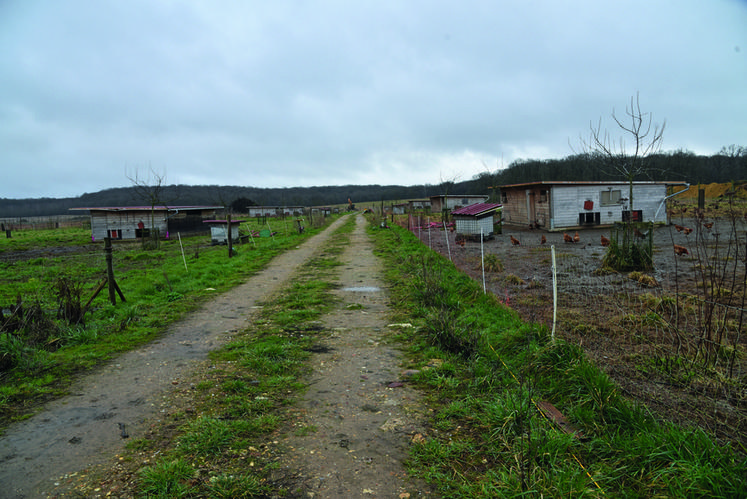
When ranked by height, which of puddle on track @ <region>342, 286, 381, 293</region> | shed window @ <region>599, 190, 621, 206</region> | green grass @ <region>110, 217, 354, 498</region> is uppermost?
shed window @ <region>599, 190, 621, 206</region>

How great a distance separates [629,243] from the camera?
11625 mm

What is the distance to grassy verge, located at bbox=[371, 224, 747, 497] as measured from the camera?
277 centimetres

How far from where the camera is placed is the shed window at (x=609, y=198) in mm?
27203

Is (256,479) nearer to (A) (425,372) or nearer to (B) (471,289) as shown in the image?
(A) (425,372)

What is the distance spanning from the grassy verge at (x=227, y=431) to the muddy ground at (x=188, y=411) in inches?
1.9

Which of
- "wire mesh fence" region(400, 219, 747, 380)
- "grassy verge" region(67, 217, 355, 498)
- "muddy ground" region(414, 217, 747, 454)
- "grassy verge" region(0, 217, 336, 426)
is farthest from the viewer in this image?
"grassy verge" region(0, 217, 336, 426)

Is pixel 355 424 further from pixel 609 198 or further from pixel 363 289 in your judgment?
pixel 609 198

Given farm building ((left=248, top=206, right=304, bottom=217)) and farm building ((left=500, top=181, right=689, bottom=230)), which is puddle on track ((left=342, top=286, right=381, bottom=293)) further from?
farm building ((left=248, top=206, right=304, bottom=217))

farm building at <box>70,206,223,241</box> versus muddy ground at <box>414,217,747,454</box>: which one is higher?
farm building at <box>70,206,223,241</box>

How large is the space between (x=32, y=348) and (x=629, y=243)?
519 inches

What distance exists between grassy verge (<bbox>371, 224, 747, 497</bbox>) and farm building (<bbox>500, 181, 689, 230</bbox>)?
76.4ft

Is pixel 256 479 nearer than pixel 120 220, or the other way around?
pixel 256 479

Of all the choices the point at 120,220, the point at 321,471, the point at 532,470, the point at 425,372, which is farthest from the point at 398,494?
the point at 120,220

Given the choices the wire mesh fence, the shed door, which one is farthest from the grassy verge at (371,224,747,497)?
the shed door
